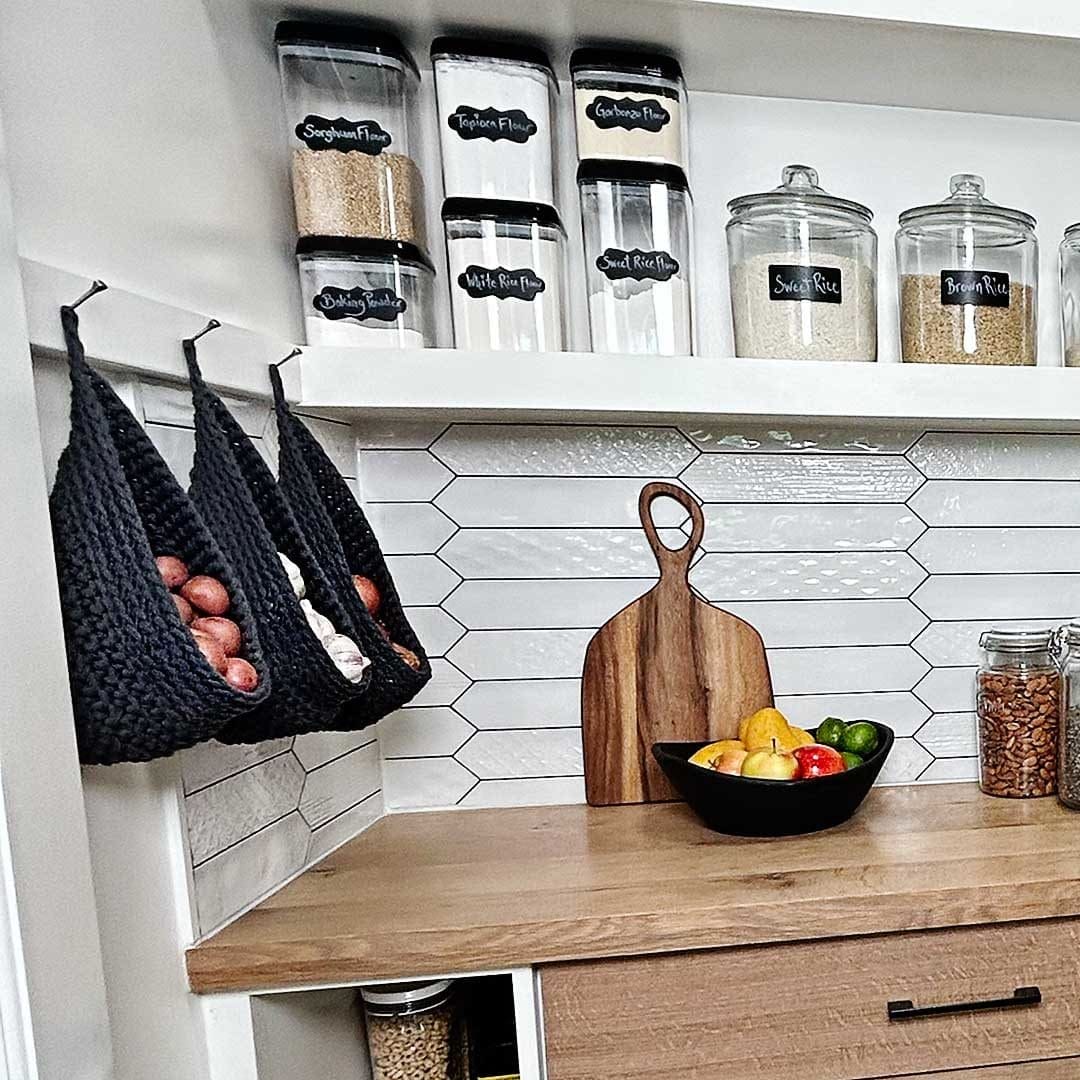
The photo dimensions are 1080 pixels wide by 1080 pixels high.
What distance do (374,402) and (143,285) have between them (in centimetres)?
33

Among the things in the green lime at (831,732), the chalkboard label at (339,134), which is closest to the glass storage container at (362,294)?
the chalkboard label at (339,134)

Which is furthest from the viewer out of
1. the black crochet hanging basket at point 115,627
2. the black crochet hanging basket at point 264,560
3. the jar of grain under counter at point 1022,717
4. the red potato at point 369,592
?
the jar of grain under counter at point 1022,717

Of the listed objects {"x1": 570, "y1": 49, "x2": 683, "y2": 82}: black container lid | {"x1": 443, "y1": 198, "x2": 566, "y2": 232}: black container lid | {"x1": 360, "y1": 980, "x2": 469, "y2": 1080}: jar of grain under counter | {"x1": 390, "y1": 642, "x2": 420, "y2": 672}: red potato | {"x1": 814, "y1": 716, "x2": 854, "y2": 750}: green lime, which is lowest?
{"x1": 360, "y1": 980, "x2": 469, "y2": 1080}: jar of grain under counter

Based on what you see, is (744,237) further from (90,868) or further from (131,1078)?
(131,1078)

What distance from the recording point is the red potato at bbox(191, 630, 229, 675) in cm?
83

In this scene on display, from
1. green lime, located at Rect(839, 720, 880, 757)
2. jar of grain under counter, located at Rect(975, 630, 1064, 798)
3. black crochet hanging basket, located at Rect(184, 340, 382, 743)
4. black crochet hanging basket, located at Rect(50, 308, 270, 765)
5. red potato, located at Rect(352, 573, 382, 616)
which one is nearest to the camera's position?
black crochet hanging basket, located at Rect(50, 308, 270, 765)

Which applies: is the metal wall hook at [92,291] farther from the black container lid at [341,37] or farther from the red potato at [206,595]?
the black container lid at [341,37]

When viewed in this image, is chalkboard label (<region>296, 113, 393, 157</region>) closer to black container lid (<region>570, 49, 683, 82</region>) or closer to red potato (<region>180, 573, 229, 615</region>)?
black container lid (<region>570, 49, 683, 82</region>)

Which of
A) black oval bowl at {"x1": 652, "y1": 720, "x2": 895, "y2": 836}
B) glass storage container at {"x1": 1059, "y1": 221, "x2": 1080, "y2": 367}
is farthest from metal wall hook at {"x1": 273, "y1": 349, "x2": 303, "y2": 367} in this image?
glass storage container at {"x1": 1059, "y1": 221, "x2": 1080, "y2": 367}

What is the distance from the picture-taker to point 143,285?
1012 mm

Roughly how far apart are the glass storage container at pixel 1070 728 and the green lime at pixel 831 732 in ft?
1.05

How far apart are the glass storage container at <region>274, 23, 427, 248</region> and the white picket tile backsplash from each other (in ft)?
1.18

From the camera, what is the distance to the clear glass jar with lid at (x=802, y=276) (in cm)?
133

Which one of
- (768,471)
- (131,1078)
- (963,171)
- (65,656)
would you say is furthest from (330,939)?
(963,171)
